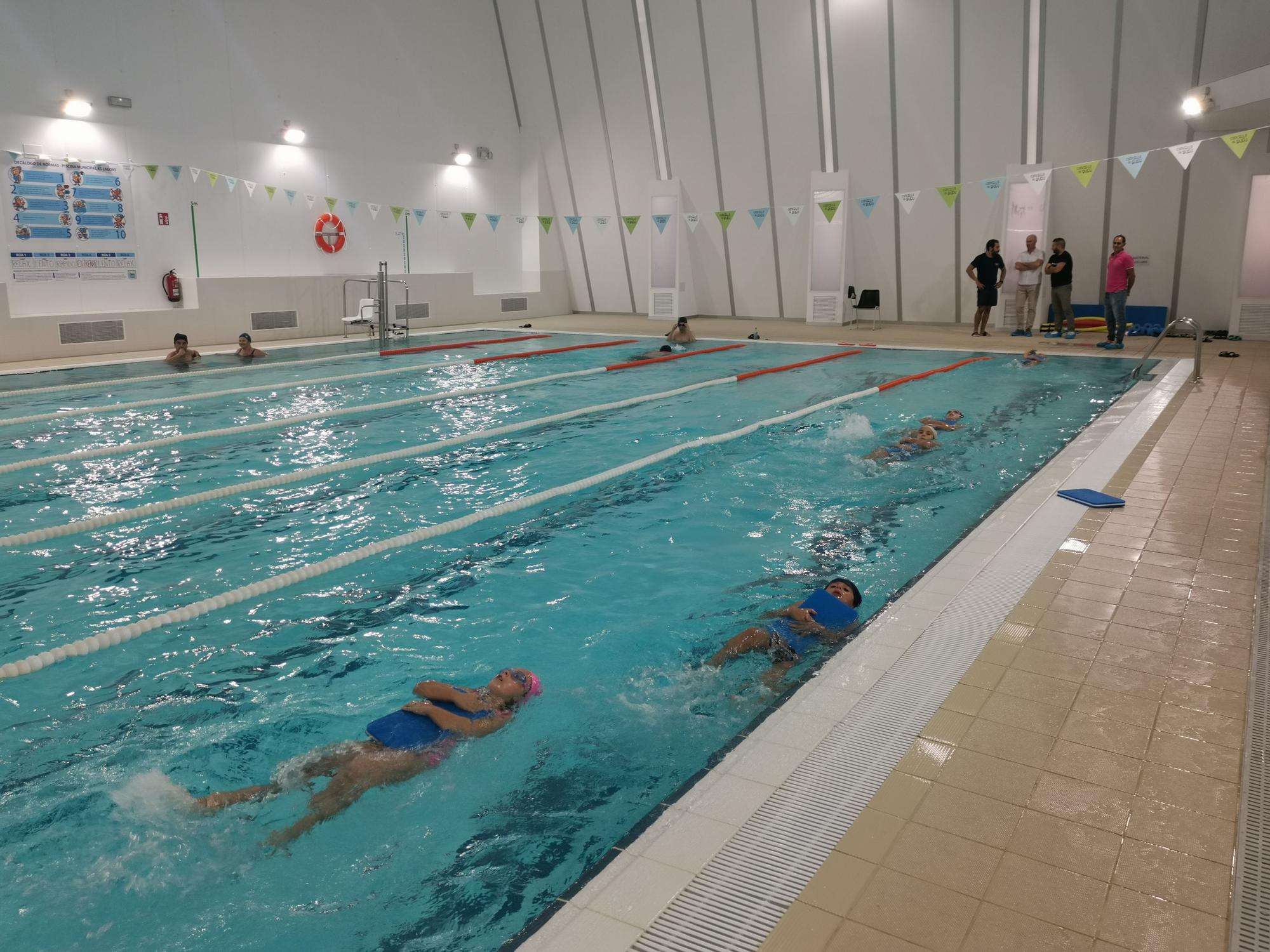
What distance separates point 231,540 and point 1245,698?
4584mm

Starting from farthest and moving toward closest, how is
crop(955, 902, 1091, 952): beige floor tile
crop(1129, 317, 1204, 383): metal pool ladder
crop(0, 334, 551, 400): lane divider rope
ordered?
crop(0, 334, 551, 400): lane divider rope
crop(1129, 317, 1204, 383): metal pool ladder
crop(955, 902, 1091, 952): beige floor tile

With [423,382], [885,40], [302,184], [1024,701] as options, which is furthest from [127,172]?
[1024,701]

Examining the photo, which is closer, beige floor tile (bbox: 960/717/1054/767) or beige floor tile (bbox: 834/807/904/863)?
beige floor tile (bbox: 834/807/904/863)

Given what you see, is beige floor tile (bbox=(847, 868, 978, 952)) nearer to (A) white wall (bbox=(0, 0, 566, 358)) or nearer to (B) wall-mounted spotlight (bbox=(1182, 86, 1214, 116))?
(B) wall-mounted spotlight (bbox=(1182, 86, 1214, 116))

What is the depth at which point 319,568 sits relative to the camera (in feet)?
14.4

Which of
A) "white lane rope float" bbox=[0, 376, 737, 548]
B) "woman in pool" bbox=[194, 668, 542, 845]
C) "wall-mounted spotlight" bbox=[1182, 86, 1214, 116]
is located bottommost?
"woman in pool" bbox=[194, 668, 542, 845]

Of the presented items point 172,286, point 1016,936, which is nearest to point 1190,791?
point 1016,936

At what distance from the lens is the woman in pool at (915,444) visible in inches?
263

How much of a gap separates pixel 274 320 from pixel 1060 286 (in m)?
11.3

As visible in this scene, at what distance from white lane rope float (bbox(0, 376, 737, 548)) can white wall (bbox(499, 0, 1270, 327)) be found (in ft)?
23.5

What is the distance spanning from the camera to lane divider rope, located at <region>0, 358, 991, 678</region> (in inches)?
137

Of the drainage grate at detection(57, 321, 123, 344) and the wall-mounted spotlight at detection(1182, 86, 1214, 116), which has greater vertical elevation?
the wall-mounted spotlight at detection(1182, 86, 1214, 116)

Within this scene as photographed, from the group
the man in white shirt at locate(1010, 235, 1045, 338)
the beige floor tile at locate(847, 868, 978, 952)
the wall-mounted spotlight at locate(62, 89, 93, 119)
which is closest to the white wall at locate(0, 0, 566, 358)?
the wall-mounted spotlight at locate(62, 89, 93, 119)

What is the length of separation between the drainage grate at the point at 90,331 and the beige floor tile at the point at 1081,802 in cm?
1230
